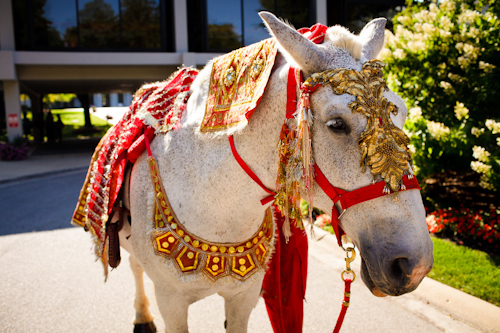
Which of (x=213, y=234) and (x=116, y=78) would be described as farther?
(x=116, y=78)

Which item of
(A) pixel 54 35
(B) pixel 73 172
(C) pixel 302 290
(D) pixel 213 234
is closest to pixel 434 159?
(C) pixel 302 290

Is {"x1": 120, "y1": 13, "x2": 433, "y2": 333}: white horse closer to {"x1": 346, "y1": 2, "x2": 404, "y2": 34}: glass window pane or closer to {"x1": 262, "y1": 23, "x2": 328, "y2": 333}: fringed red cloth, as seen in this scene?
{"x1": 262, "y1": 23, "x2": 328, "y2": 333}: fringed red cloth

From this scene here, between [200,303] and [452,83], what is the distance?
457cm

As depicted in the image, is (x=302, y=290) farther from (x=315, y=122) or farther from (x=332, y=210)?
(x=315, y=122)

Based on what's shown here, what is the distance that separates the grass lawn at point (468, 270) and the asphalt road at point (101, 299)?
0.50 metres

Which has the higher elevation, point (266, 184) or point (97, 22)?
point (97, 22)

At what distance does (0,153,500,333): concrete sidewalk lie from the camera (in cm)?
309

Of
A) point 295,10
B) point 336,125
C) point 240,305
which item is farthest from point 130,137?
point 295,10

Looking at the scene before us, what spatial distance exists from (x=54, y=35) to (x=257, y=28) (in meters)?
8.76

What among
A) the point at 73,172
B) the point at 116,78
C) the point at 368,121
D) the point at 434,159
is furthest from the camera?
the point at 116,78

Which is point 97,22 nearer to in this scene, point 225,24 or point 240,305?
point 225,24

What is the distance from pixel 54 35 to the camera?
14.8 m

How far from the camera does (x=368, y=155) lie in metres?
1.13

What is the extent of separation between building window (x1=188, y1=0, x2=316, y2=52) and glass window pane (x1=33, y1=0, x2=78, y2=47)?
16.3 feet
